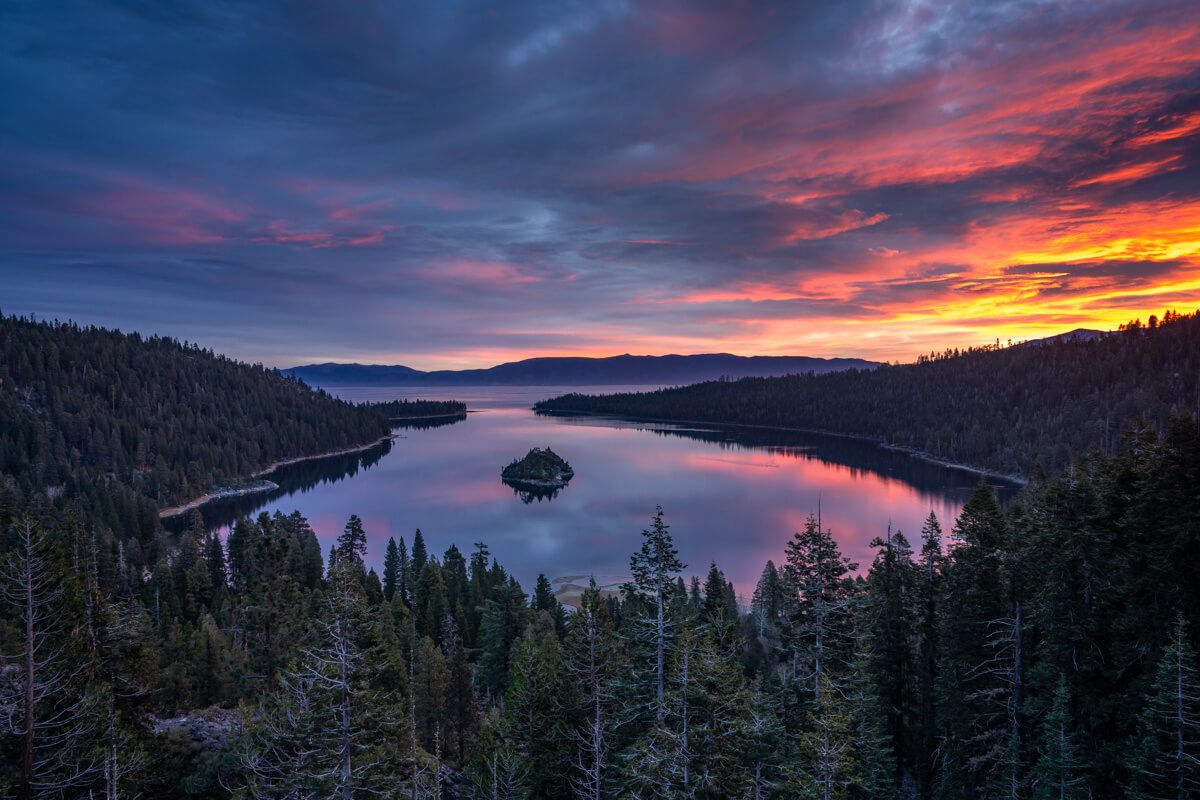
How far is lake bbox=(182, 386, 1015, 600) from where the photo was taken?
86875 mm

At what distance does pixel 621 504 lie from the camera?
4751 inches

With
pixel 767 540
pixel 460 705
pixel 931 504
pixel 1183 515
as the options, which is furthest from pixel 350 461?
pixel 1183 515

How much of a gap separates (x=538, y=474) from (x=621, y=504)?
34.1 meters

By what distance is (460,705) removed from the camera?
33.9 metres

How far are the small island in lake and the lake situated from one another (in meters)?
3.61

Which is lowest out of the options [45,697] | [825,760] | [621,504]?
[621,504]

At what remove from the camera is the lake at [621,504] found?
86875mm

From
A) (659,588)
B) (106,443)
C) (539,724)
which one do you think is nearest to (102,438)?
(106,443)

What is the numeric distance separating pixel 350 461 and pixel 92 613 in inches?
7462

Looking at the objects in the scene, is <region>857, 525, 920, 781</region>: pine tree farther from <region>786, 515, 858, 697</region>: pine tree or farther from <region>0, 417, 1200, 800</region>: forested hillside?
<region>786, 515, 858, 697</region>: pine tree

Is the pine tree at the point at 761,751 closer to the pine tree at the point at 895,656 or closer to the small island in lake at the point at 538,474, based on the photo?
the pine tree at the point at 895,656

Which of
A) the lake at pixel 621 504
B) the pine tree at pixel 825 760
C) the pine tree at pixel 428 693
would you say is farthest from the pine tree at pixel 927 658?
the lake at pixel 621 504

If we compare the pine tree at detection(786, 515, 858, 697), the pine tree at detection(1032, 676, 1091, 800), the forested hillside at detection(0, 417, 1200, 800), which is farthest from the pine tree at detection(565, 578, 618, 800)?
the pine tree at detection(1032, 676, 1091, 800)

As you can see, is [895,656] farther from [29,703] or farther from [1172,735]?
[29,703]
